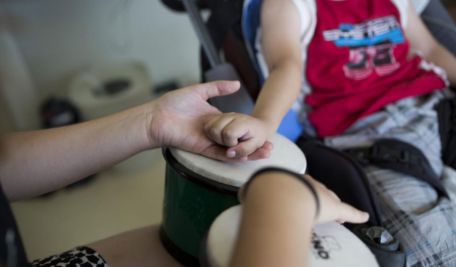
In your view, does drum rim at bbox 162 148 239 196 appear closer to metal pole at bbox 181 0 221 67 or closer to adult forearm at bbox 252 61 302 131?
adult forearm at bbox 252 61 302 131

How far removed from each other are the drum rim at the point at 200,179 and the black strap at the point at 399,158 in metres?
0.36

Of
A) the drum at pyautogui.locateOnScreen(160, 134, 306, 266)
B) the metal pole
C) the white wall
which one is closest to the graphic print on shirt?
the metal pole

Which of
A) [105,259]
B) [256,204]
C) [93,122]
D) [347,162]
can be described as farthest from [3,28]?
[256,204]

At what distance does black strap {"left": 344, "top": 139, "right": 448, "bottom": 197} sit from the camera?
0.84 m

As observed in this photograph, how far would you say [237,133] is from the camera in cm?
67

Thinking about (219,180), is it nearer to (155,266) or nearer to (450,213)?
(155,266)

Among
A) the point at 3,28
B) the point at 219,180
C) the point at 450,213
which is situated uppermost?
the point at 3,28

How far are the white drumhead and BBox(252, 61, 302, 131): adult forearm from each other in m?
0.08

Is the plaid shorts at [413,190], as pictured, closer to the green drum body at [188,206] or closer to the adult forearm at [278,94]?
the adult forearm at [278,94]

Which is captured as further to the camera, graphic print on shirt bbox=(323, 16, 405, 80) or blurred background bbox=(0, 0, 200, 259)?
blurred background bbox=(0, 0, 200, 259)

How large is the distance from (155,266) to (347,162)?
392 millimetres

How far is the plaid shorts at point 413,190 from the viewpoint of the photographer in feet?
2.48

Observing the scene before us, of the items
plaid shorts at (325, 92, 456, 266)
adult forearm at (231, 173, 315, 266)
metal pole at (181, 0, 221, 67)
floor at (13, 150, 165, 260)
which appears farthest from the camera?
floor at (13, 150, 165, 260)

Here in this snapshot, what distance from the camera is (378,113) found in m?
1.01
